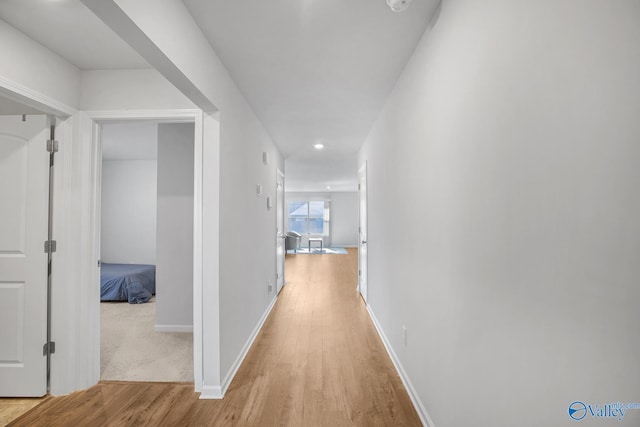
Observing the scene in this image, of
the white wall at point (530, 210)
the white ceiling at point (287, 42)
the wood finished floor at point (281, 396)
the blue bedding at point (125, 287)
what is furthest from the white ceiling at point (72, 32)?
the blue bedding at point (125, 287)

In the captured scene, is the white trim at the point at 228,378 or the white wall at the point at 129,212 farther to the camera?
the white wall at the point at 129,212

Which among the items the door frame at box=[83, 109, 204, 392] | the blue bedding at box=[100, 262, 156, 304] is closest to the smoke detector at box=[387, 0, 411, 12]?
the door frame at box=[83, 109, 204, 392]

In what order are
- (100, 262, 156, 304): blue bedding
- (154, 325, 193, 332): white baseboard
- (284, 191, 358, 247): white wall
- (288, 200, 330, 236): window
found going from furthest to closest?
(288, 200, 330, 236): window, (284, 191, 358, 247): white wall, (100, 262, 156, 304): blue bedding, (154, 325, 193, 332): white baseboard

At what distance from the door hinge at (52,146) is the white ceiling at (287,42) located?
2.02 ft

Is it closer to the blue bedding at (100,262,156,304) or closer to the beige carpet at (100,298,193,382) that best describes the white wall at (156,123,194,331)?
the beige carpet at (100,298,193,382)

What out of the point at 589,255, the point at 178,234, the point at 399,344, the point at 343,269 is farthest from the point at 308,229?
the point at 589,255

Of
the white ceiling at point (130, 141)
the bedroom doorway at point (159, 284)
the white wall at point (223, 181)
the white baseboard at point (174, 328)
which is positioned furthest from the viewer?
the white ceiling at point (130, 141)

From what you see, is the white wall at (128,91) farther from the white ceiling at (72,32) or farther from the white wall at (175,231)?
the white wall at (175,231)

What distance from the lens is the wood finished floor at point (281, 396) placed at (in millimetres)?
1864

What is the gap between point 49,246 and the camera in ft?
7.00

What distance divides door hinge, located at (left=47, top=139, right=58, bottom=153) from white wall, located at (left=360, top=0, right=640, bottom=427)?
2627 mm
